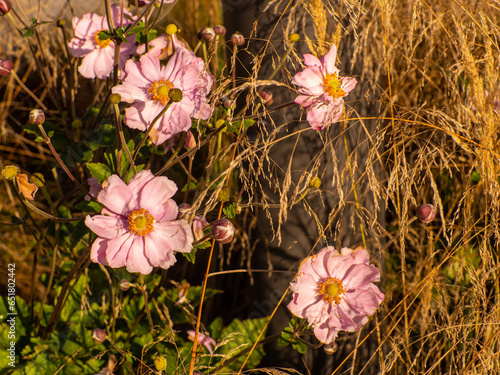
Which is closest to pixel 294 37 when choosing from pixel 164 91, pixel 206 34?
pixel 206 34

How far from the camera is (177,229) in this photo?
0.78m

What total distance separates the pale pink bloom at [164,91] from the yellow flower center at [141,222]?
153 mm

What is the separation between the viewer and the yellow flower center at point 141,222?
0.81 meters

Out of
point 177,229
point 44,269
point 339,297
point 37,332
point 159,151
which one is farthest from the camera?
point 44,269

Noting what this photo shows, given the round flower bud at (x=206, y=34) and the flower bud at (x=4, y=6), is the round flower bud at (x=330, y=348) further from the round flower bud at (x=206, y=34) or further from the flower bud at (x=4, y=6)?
the flower bud at (x=4, y=6)

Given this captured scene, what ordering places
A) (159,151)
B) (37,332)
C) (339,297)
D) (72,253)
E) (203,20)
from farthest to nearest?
(203,20) < (72,253) < (37,332) < (159,151) < (339,297)

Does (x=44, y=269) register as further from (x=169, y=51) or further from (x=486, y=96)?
(x=486, y=96)

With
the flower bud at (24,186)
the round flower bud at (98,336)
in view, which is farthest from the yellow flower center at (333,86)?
the round flower bud at (98,336)

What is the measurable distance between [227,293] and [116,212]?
34.9 inches

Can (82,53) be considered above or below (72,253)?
above

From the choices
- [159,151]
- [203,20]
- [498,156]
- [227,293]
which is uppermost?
[203,20]

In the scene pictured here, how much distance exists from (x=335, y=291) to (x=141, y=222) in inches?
16.0

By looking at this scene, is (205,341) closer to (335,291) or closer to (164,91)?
(335,291)

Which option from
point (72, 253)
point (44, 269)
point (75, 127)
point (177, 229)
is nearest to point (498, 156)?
point (177, 229)
